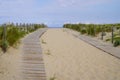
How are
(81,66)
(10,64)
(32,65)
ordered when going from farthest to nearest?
(81,66) < (10,64) < (32,65)

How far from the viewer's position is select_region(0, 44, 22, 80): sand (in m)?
9.89

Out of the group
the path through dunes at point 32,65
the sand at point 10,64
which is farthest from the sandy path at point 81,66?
the sand at point 10,64

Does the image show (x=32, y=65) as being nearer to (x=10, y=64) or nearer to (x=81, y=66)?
(x=10, y=64)

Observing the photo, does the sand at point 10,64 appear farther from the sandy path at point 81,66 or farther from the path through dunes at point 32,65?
the sandy path at point 81,66

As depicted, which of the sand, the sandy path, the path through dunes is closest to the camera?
the path through dunes

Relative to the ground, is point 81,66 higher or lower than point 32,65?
lower

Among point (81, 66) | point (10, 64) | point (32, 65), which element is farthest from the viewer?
point (81, 66)

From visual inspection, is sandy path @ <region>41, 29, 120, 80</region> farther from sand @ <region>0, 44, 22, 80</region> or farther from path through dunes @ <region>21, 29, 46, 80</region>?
sand @ <region>0, 44, 22, 80</region>

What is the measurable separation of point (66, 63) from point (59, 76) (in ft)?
7.58

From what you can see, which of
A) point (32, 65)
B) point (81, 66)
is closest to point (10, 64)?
point (32, 65)

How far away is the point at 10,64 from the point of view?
11.3m

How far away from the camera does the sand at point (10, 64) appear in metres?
9.89

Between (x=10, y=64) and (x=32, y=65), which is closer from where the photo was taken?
(x=32, y=65)

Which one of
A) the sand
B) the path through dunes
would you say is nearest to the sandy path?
the path through dunes
